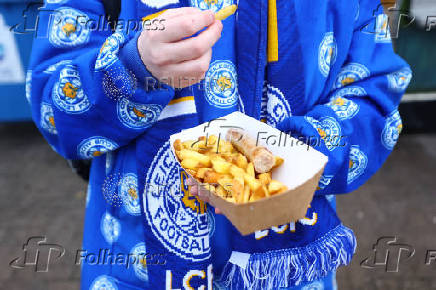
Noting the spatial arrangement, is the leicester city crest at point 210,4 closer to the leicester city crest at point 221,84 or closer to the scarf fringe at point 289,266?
the leicester city crest at point 221,84

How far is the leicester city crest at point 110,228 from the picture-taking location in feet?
3.96

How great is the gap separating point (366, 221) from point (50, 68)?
2913 millimetres

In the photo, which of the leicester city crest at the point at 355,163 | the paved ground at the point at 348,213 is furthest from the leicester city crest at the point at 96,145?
the paved ground at the point at 348,213

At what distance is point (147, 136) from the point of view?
3.48 ft

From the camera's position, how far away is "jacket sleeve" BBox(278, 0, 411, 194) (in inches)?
42.4

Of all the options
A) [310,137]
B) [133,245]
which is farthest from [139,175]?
[310,137]

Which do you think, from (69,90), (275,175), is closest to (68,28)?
(69,90)

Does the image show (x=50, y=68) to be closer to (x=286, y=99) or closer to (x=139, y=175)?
(x=139, y=175)

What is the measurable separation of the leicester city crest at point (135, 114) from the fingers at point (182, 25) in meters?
0.19

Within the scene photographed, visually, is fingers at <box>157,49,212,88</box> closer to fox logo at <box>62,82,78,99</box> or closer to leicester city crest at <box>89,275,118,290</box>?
fox logo at <box>62,82,78,99</box>

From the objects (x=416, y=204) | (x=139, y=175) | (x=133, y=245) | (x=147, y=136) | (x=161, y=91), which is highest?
(x=161, y=91)

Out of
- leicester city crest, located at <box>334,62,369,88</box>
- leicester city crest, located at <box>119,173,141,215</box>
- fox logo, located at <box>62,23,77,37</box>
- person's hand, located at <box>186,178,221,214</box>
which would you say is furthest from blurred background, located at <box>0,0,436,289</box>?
person's hand, located at <box>186,178,221,214</box>

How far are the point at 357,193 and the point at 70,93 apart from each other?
10.4 ft

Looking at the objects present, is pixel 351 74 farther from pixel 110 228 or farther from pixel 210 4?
pixel 110 228
